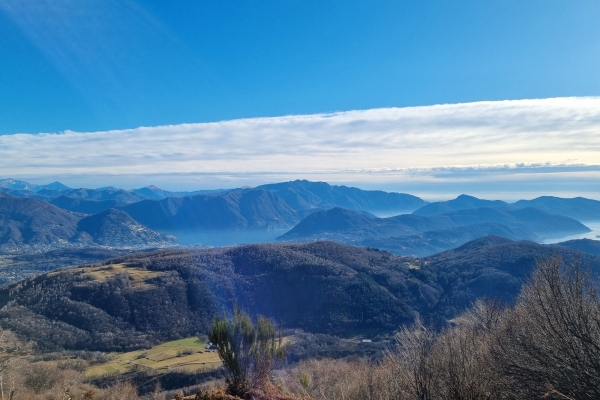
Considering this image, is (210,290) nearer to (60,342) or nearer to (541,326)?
(60,342)

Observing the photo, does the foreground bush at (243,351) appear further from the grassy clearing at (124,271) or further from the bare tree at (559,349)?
the grassy clearing at (124,271)

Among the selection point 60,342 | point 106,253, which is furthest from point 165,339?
point 106,253

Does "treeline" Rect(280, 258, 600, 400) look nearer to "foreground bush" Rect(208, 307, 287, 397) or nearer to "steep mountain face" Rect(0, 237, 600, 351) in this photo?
"foreground bush" Rect(208, 307, 287, 397)

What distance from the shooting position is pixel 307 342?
48.6m

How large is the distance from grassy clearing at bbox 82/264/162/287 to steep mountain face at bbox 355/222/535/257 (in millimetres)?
115903

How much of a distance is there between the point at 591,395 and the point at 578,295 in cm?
205

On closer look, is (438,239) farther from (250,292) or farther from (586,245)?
(250,292)

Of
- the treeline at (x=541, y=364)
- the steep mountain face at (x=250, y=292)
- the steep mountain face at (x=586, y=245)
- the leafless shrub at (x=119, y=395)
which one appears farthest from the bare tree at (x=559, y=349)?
the steep mountain face at (x=586, y=245)

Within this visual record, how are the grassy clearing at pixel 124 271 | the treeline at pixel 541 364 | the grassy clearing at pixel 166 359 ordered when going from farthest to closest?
the grassy clearing at pixel 124 271, the grassy clearing at pixel 166 359, the treeline at pixel 541 364

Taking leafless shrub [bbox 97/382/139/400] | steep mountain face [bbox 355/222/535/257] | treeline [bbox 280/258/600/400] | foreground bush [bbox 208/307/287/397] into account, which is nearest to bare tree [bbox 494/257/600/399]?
treeline [bbox 280/258/600/400]

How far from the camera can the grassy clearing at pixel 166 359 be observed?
123ft

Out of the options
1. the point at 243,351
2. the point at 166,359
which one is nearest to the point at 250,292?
the point at 166,359

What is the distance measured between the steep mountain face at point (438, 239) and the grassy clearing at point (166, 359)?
130 metres

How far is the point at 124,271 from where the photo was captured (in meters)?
70.9
